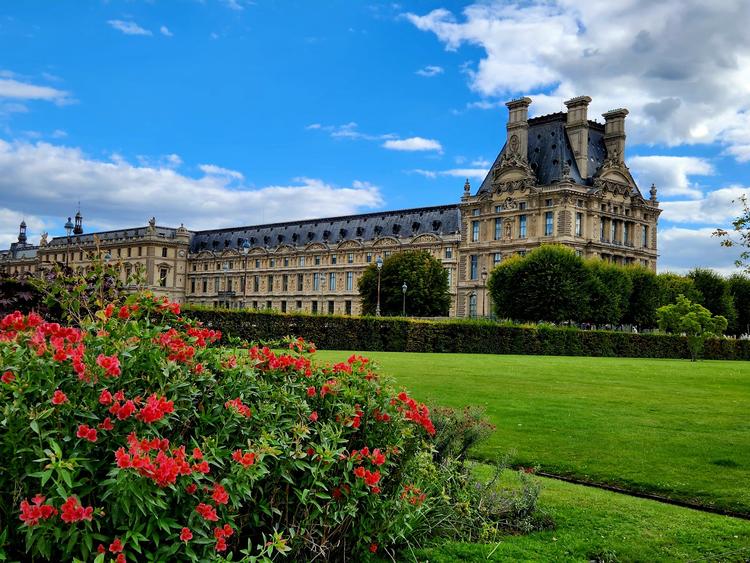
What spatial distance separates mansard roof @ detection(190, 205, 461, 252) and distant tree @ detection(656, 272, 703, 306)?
3054cm

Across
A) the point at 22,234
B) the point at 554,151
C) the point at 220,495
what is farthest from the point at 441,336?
the point at 22,234

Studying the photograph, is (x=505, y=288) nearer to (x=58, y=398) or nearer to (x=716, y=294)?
(x=716, y=294)

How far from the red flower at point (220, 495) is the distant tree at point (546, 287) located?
62.5m

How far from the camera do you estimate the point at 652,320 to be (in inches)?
2817

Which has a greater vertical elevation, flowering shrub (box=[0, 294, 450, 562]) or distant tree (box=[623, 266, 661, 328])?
distant tree (box=[623, 266, 661, 328])

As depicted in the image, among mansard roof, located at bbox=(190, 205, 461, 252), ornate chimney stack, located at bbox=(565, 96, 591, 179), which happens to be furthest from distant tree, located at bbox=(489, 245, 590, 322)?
mansard roof, located at bbox=(190, 205, 461, 252)

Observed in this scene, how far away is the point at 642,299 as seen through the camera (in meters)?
71.6

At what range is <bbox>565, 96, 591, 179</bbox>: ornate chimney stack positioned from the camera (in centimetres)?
8075

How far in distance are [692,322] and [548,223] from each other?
34.8 meters

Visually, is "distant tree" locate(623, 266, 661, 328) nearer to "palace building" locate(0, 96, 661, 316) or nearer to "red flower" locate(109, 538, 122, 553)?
"palace building" locate(0, 96, 661, 316)

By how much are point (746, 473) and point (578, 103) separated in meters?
77.2

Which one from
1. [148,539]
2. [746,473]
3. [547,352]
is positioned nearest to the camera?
[148,539]

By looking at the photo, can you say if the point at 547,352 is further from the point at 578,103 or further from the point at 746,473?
the point at 578,103

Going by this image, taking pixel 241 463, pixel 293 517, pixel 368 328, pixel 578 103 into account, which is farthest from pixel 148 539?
pixel 578 103
